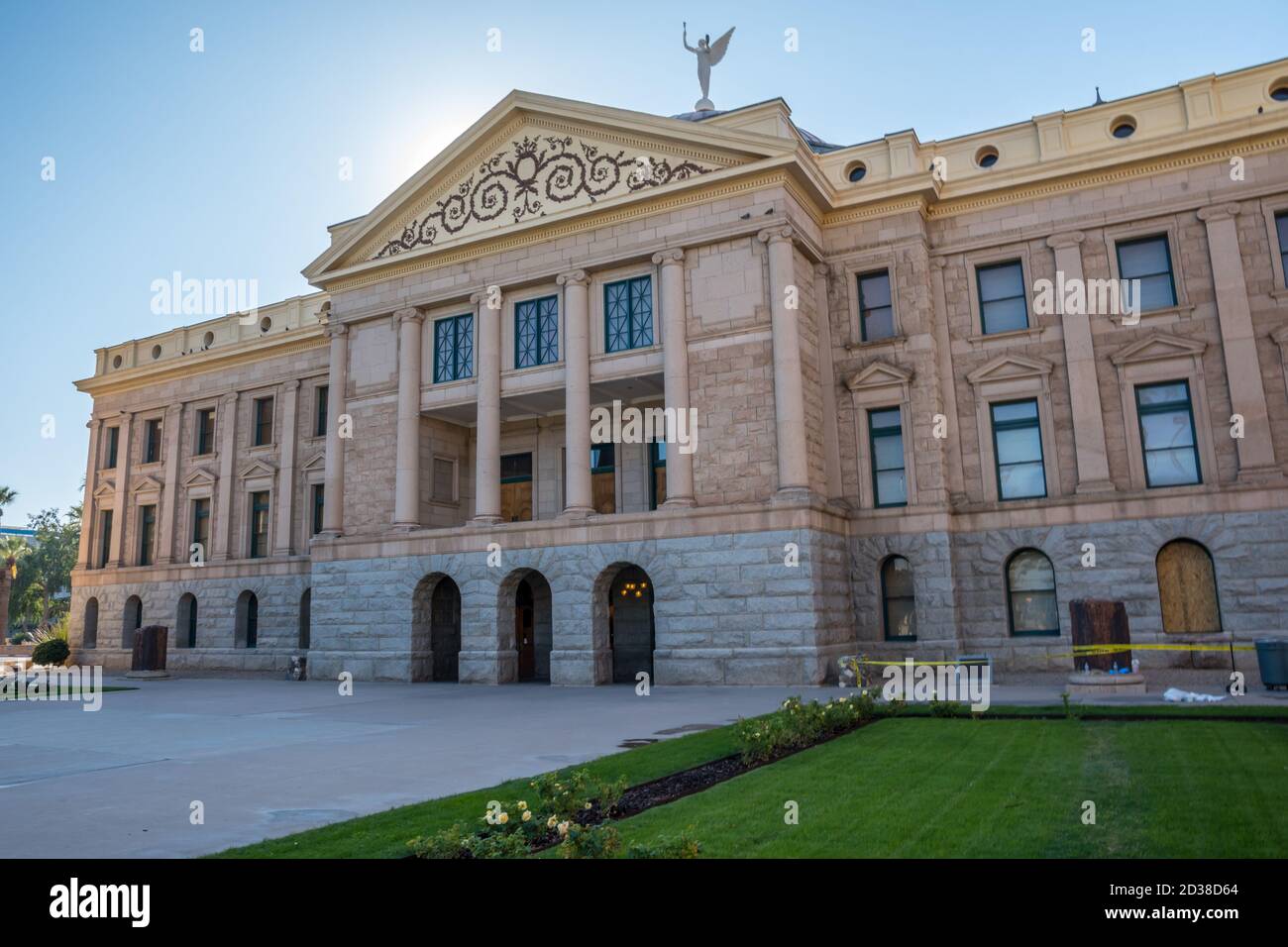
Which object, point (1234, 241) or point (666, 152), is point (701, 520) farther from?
point (1234, 241)

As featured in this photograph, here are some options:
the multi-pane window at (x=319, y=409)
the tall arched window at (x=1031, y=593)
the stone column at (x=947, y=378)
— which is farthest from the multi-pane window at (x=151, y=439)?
the tall arched window at (x=1031, y=593)

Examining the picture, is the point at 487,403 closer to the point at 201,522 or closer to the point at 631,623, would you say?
the point at 631,623

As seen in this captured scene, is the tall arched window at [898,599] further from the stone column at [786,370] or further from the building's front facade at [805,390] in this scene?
the stone column at [786,370]

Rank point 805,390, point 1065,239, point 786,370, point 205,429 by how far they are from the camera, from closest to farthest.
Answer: point 786,370 < point 805,390 < point 1065,239 < point 205,429

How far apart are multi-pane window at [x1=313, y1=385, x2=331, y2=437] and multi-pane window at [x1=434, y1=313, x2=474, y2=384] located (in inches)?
396

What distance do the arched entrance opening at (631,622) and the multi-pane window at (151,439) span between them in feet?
90.3

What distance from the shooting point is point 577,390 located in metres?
28.5

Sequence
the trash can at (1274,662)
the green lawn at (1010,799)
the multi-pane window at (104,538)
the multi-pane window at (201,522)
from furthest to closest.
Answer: the multi-pane window at (104,538) → the multi-pane window at (201,522) → the trash can at (1274,662) → the green lawn at (1010,799)

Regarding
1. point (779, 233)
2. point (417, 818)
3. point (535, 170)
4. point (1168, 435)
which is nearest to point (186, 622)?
point (535, 170)

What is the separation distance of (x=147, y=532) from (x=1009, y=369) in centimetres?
3993

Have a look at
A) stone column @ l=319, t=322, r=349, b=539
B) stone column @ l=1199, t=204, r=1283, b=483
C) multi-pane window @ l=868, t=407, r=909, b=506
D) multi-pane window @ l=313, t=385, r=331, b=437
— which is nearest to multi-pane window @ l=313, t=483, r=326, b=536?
multi-pane window @ l=313, t=385, r=331, b=437

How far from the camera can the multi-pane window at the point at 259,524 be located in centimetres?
4066

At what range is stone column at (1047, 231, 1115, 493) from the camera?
2567 cm

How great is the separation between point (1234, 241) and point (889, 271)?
9.21 m
